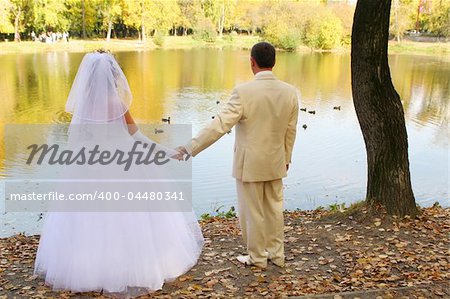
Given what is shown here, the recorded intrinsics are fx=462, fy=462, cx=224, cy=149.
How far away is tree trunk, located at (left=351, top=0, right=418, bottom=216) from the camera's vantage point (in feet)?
17.3

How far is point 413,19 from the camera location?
66.1 m

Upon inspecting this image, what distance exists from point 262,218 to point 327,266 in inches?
33.1

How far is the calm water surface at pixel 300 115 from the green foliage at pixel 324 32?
15520 mm

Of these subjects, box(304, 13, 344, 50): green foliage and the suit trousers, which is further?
box(304, 13, 344, 50): green foliage

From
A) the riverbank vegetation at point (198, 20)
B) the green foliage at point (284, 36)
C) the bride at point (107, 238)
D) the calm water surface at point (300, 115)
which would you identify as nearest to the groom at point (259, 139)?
the bride at point (107, 238)

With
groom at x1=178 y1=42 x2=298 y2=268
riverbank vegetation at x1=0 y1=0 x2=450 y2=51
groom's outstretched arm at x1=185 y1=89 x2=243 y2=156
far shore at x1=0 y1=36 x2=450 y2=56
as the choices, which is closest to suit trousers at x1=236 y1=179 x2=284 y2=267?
groom at x1=178 y1=42 x2=298 y2=268

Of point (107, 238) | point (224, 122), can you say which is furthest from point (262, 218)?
point (107, 238)

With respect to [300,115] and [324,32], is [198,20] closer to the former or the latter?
[324,32]

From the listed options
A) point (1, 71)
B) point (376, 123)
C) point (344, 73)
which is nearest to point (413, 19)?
point (344, 73)

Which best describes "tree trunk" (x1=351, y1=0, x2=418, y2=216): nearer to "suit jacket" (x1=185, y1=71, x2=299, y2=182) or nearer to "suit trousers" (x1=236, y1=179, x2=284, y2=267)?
"suit jacket" (x1=185, y1=71, x2=299, y2=182)

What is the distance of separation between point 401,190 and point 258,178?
2226mm

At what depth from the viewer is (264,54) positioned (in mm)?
4086

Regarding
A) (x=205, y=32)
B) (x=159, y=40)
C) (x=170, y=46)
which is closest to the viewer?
(x=159, y=40)

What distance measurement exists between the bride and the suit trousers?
68cm
